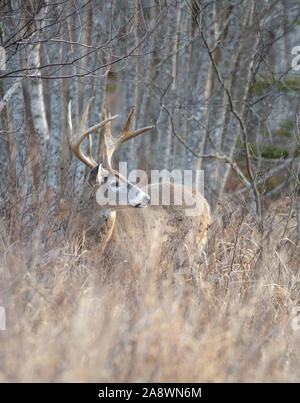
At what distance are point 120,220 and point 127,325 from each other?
3.12 metres

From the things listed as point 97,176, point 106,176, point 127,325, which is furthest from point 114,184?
point 127,325

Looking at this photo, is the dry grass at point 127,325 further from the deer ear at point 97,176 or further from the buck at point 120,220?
the deer ear at point 97,176

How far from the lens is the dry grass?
3611 millimetres

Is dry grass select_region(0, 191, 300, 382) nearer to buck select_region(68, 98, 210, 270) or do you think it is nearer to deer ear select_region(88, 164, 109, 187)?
buck select_region(68, 98, 210, 270)

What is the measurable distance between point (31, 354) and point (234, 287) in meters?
2.71

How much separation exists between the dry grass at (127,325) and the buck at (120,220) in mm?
336

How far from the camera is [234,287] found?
577 centimetres

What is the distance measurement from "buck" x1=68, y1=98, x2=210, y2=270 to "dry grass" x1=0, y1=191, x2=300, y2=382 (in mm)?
336

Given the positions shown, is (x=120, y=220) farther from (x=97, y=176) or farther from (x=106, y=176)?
(x=97, y=176)

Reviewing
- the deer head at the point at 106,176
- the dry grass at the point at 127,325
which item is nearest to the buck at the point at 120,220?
the deer head at the point at 106,176

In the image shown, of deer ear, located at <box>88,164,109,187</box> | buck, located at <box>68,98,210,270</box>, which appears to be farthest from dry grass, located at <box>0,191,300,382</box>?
deer ear, located at <box>88,164,109,187</box>

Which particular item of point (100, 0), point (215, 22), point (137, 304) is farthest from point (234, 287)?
point (215, 22)

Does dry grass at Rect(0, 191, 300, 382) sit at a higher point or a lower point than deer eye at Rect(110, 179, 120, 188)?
lower
